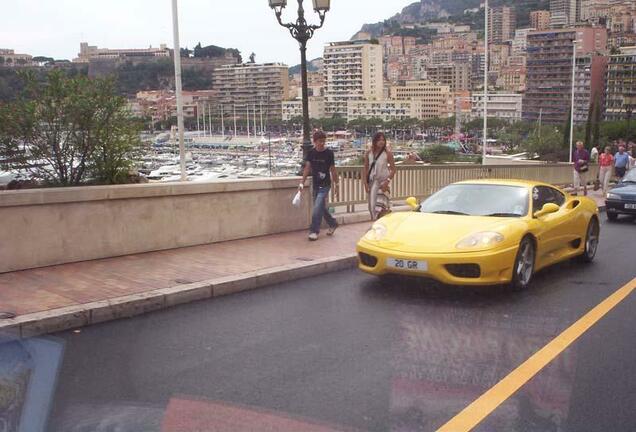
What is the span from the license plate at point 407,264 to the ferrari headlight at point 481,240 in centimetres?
44

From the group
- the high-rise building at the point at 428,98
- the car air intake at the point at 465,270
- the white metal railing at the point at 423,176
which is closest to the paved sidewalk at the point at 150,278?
the car air intake at the point at 465,270

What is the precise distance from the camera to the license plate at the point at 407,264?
702cm

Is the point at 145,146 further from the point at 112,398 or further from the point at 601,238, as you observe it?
the point at 601,238

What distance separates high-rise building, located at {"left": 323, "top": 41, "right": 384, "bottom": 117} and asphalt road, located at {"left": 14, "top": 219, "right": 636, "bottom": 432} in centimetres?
1815

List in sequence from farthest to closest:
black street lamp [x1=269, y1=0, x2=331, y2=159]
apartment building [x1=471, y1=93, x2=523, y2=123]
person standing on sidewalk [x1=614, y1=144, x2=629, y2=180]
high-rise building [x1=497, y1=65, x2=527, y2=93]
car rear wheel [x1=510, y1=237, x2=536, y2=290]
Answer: high-rise building [x1=497, y1=65, x2=527, y2=93], apartment building [x1=471, y1=93, x2=523, y2=123], person standing on sidewalk [x1=614, y1=144, x2=629, y2=180], black street lamp [x1=269, y1=0, x2=331, y2=159], car rear wheel [x1=510, y1=237, x2=536, y2=290]

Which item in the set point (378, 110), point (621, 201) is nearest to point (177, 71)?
point (621, 201)

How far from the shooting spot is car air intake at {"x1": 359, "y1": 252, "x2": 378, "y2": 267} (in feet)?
24.6

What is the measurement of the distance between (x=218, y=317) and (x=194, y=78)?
12.7 m

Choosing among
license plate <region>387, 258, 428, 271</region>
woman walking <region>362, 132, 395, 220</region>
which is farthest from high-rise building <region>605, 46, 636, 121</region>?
license plate <region>387, 258, 428, 271</region>

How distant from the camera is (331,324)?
6.16m

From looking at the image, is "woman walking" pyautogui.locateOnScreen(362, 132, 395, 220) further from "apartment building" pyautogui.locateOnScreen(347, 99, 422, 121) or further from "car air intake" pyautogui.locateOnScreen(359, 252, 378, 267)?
"apartment building" pyautogui.locateOnScreen(347, 99, 422, 121)

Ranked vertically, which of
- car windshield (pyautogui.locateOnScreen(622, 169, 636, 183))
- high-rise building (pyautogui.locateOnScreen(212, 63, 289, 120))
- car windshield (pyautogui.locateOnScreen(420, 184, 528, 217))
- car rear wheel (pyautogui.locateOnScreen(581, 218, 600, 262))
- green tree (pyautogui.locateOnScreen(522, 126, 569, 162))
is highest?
high-rise building (pyautogui.locateOnScreen(212, 63, 289, 120))

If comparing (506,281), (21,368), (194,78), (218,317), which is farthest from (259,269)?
(194,78)

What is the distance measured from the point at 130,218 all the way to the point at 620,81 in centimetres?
11508
